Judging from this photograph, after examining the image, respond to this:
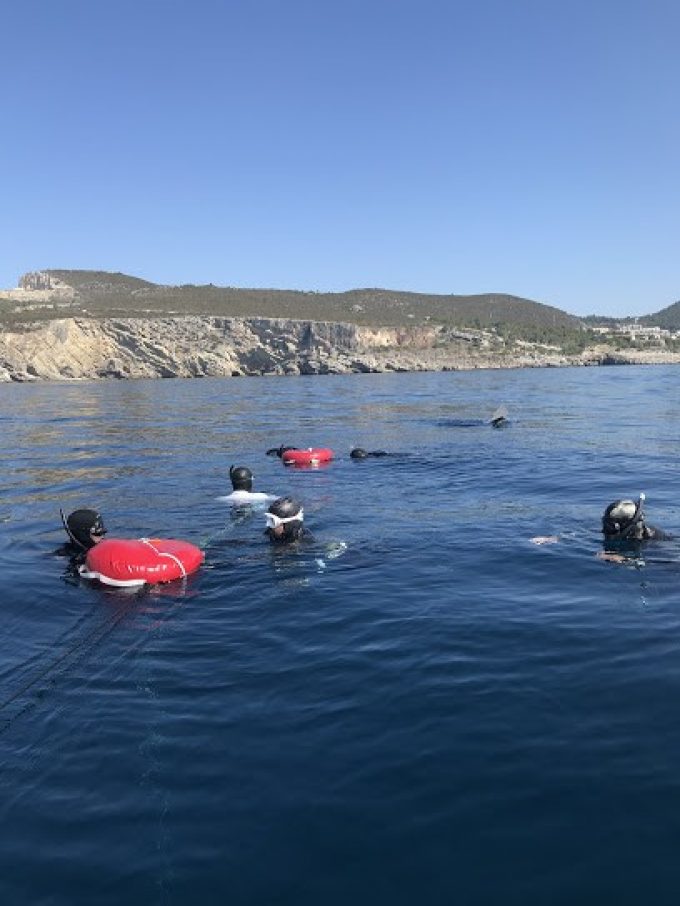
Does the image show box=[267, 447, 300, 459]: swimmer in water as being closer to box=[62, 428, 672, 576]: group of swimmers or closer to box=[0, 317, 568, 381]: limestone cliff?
box=[62, 428, 672, 576]: group of swimmers

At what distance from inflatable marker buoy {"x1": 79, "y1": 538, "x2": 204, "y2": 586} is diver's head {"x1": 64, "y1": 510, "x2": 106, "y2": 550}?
45.7 inches

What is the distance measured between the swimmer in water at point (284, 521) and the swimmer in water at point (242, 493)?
3.99 meters

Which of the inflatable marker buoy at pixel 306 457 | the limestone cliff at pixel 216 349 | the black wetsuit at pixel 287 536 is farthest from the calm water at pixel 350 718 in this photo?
the limestone cliff at pixel 216 349

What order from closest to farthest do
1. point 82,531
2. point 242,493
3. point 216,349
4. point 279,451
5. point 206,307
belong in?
point 82,531
point 242,493
point 279,451
point 216,349
point 206,307

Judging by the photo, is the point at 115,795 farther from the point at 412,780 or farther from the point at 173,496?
the point at 173,496

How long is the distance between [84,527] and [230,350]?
121957mm

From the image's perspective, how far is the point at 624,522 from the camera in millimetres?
13539

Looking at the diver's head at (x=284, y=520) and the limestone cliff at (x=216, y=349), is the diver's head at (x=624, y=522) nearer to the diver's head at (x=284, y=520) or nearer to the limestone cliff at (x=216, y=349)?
the diver's head at (x=284, y=520)

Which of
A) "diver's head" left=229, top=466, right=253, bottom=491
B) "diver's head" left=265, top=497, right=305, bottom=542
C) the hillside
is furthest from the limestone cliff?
"diver's head" left=265, top=497, right=305, bottom=542

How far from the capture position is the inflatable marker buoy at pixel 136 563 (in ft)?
39.1

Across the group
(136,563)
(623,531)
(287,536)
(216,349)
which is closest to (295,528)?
(287,536)

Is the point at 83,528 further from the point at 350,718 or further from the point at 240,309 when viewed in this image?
the point at 240,309

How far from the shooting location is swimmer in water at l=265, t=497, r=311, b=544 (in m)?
14.1

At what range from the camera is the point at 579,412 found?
47969 millimetres
